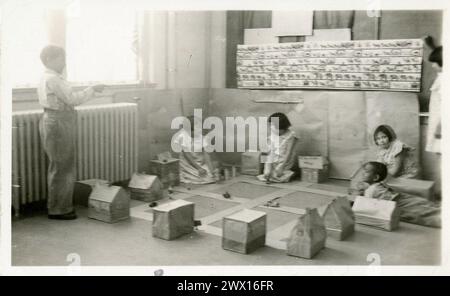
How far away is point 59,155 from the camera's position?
432 centimetres

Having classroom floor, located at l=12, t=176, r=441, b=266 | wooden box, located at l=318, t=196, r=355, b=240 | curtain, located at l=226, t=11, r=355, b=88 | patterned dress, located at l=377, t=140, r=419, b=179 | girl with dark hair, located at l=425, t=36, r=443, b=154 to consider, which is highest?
curtain, located at l=226, t=11, r=355, b=88

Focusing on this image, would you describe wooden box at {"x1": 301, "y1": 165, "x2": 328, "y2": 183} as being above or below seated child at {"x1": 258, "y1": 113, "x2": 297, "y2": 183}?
below

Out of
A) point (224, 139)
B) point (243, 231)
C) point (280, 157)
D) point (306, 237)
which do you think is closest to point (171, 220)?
point (243, 231)

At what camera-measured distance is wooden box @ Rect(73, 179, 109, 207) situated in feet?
15.8

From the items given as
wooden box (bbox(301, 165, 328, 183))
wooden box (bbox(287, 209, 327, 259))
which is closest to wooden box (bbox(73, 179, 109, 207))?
wooden box (bbox(287, 209, 327, 259))

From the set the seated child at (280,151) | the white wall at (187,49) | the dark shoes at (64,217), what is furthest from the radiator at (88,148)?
the seated child at (280,151)

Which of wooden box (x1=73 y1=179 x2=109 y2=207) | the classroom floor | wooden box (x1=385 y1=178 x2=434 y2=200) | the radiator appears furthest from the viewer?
wooden box (x1=73 y1=179 x2=109 y2=207)

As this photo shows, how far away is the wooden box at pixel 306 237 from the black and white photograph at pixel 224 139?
0.01 m

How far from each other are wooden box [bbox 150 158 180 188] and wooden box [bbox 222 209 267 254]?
2.00 metres

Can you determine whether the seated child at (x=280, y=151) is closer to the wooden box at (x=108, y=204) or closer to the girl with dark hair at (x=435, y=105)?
the girl with dark hair at (x=435, y=105)

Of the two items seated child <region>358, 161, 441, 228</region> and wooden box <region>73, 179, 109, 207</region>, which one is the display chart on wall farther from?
wooden box <region>73, 179, 109, 207</region>

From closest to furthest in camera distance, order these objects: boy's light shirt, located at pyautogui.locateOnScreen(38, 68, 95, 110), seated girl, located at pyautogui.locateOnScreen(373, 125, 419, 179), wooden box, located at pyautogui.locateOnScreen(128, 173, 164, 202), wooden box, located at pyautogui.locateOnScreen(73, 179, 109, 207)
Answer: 1. boy's light shirt, located at pyautogui.locateOnScreen(38, 68, 95, 110)
2. wooden box, located at pyautogui.locateOnScreen(73, 179, 109, 207)
3. wooden box, located at pyautogui.locateOnScreen(128, 173, 164, 202)
4. seated girl, located at pyautogui.locateOnScreen(373, 125, 419, 179)

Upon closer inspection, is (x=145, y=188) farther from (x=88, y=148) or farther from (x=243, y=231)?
(x=243, y=231)

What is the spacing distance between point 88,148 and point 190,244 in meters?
1.83
